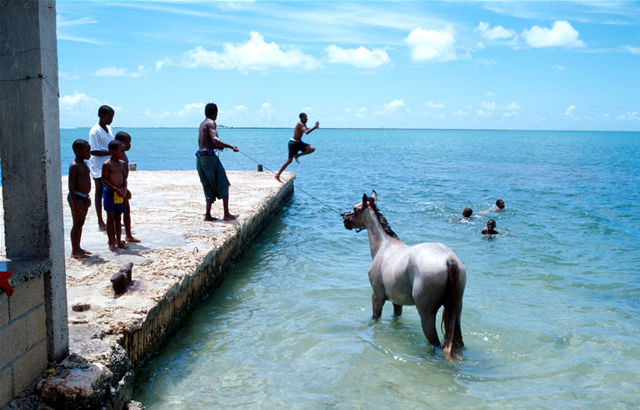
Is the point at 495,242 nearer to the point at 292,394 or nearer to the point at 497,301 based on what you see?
the point at 497,301

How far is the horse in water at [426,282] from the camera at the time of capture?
5203mm

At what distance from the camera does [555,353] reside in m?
6.41

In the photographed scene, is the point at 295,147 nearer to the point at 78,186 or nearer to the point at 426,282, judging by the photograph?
the point at 78,186

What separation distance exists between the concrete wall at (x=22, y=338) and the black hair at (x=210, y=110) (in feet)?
20.6

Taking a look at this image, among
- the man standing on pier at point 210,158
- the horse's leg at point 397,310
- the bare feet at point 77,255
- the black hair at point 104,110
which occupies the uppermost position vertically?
the black hair at point 104,110

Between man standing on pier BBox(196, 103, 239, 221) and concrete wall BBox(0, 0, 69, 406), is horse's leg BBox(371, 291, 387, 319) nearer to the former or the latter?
concrete wall BBox(0, 0, 69, 406)

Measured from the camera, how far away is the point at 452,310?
526cm

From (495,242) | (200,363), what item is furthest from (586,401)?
(495,242)

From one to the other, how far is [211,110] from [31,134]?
6054mm

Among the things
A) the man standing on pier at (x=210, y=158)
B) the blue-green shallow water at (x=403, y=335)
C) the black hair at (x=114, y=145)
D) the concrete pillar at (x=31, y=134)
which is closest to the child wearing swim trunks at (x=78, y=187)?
the black hair at (x=114, y=145)

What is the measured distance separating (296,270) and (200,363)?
4.57 m

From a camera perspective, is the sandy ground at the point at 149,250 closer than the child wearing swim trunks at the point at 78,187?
Yes

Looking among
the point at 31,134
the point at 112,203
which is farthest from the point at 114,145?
the point at 31,134

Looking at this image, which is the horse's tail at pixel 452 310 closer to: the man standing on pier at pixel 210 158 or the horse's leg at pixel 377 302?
the horse's leg at pixel 377 302
